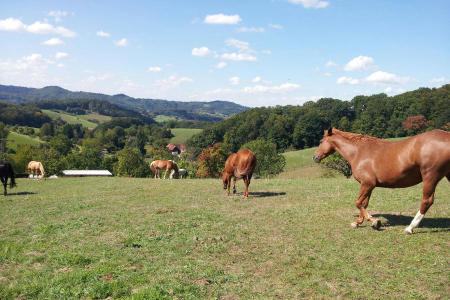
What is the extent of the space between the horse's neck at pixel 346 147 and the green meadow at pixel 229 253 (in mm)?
2311

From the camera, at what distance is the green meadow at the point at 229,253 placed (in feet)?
21.2

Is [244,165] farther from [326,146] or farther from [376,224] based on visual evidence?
[376,224]

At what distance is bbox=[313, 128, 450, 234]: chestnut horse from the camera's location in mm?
8773

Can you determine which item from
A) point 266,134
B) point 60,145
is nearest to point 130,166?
point 60,145

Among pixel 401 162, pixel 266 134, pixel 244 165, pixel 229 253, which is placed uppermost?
pixel 266 134

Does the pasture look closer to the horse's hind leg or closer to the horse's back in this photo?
the horse's hind leg

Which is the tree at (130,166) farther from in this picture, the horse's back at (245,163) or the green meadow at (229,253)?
the green meadow at (229,253)

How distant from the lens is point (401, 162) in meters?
9.44

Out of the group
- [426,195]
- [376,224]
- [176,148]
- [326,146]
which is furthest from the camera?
[176,148]

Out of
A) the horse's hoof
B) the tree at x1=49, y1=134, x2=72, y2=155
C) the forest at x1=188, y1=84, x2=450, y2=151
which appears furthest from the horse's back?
the tree at x1=49, y1=134, x2=72, y2=155

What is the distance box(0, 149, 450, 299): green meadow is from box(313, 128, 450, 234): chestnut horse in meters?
1.21

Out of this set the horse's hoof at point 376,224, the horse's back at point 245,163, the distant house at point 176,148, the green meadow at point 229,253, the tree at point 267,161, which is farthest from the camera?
the distant house at point 176,148

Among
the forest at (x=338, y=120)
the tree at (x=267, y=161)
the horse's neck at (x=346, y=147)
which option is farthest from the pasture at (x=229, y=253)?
the forest at (x=338, y=120)

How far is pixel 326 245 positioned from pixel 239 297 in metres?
3.70
